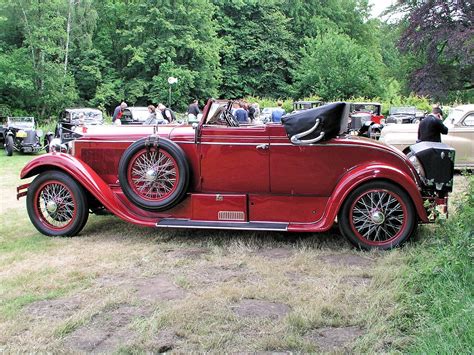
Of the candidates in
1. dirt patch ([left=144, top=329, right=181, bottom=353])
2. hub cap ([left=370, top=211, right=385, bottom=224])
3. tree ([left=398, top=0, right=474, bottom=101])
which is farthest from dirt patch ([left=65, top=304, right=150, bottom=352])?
tree ([left=398, top=0, right=474, bottom=101])

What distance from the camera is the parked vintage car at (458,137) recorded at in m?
11.2

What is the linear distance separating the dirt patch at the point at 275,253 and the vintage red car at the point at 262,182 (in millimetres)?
252

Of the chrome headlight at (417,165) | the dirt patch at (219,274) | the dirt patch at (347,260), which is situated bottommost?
the dirt patch at (347,260)

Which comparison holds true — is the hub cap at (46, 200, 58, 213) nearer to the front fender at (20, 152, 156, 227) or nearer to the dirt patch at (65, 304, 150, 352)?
the front fender at (20, 152, 156, 227)

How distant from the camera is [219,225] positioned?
229 inches

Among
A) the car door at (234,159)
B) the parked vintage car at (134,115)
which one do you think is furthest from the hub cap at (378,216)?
the parked vintage car at (134,115)

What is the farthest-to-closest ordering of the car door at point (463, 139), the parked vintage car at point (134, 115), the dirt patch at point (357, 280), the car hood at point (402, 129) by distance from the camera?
the parked vintage car at point (134, 115)
the car hood at point (402, 129)
the car door at point (463, 139)
the dirt patch at point (357, 280)

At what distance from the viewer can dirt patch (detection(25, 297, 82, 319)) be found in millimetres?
3875

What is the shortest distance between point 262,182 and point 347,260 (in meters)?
1.30

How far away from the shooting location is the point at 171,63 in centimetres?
3612

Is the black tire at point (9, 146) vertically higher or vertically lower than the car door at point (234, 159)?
lower

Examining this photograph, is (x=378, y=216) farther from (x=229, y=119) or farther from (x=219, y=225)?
(x=229, y=119)

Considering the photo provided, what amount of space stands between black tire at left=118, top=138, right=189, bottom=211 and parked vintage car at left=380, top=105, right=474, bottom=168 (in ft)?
22.1

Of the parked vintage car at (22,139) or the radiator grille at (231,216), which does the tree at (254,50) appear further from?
the radiator grille at (231,216)
